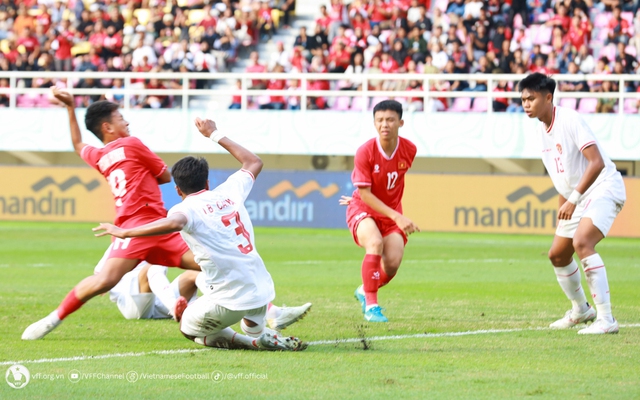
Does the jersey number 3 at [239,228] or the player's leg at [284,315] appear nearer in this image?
the jersey number 3 at [239,228]

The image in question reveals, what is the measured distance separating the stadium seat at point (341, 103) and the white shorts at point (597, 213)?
15.4 metres

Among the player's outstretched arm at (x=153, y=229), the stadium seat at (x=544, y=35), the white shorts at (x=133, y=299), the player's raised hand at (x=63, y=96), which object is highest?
the stadium seat at (x=544, y=35)

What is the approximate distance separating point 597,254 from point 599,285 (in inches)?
9.8

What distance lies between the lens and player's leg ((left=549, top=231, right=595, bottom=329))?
8.05m

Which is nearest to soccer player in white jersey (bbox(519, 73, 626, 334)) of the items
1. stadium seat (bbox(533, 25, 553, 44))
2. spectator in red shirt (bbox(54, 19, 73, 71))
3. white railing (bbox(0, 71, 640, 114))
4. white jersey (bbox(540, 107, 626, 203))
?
white jersey (bbox(540, 107, 626, 203))

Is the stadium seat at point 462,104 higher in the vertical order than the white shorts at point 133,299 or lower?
higher

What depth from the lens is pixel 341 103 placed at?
23.2 metres

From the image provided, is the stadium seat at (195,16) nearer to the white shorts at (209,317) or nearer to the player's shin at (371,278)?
the player's shin at (371,278)

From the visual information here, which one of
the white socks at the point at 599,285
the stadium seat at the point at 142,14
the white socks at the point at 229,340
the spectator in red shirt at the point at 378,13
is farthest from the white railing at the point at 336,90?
the white socks at the point at 229,340

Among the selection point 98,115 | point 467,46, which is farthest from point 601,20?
point 98,115

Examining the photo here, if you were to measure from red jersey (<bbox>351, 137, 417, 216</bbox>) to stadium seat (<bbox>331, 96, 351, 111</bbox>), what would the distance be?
14131mm

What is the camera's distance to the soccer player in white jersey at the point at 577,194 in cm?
762

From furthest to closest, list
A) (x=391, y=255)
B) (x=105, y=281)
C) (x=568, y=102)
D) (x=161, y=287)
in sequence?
(x=568, y=102)
(x=391, y=255)
(x=161, y=287)
(x=105, y=281)

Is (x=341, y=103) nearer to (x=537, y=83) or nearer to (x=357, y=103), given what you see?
(x=357, y=103)
